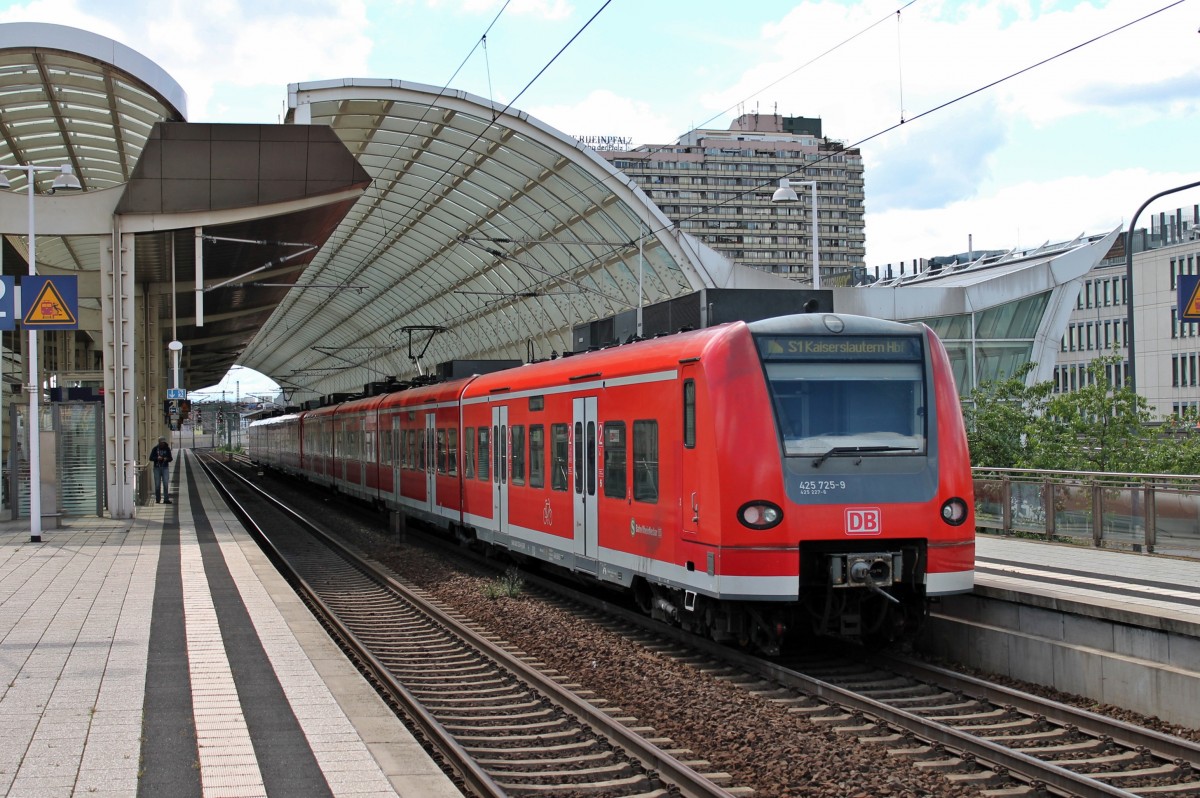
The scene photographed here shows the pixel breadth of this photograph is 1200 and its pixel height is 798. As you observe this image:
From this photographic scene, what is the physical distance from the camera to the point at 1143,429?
827 inches

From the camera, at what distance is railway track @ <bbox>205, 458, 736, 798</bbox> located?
6895 mm

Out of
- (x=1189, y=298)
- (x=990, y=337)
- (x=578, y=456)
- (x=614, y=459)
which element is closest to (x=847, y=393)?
(x=614, y=459)

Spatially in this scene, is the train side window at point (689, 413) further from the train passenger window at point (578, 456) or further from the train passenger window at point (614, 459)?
the train passenger window at point (578, 456)

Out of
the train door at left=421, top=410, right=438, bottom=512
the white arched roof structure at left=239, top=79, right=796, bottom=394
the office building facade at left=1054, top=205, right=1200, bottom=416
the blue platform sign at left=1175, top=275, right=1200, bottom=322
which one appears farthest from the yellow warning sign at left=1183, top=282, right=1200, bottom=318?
the office building facade at left=1054, top=205, right=1200, bottom=416

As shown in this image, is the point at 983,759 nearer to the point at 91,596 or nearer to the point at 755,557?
the point at 755,557

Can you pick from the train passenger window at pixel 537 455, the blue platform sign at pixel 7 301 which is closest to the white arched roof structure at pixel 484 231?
the blue platform sign at pixel 7 301

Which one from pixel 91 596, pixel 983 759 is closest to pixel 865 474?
pixel 983 759

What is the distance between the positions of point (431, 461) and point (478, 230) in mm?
23590

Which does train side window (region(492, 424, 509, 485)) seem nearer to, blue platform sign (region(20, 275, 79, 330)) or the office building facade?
blue platform sign (region(20, 275, 79, 330))

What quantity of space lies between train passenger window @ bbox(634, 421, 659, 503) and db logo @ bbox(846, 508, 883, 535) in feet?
6.64

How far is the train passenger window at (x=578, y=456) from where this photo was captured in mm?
13156

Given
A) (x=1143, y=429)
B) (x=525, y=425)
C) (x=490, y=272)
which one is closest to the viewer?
(x=525, y=425)

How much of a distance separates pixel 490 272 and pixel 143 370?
1639cm

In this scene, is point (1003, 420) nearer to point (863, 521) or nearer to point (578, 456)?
point (578, 456)
